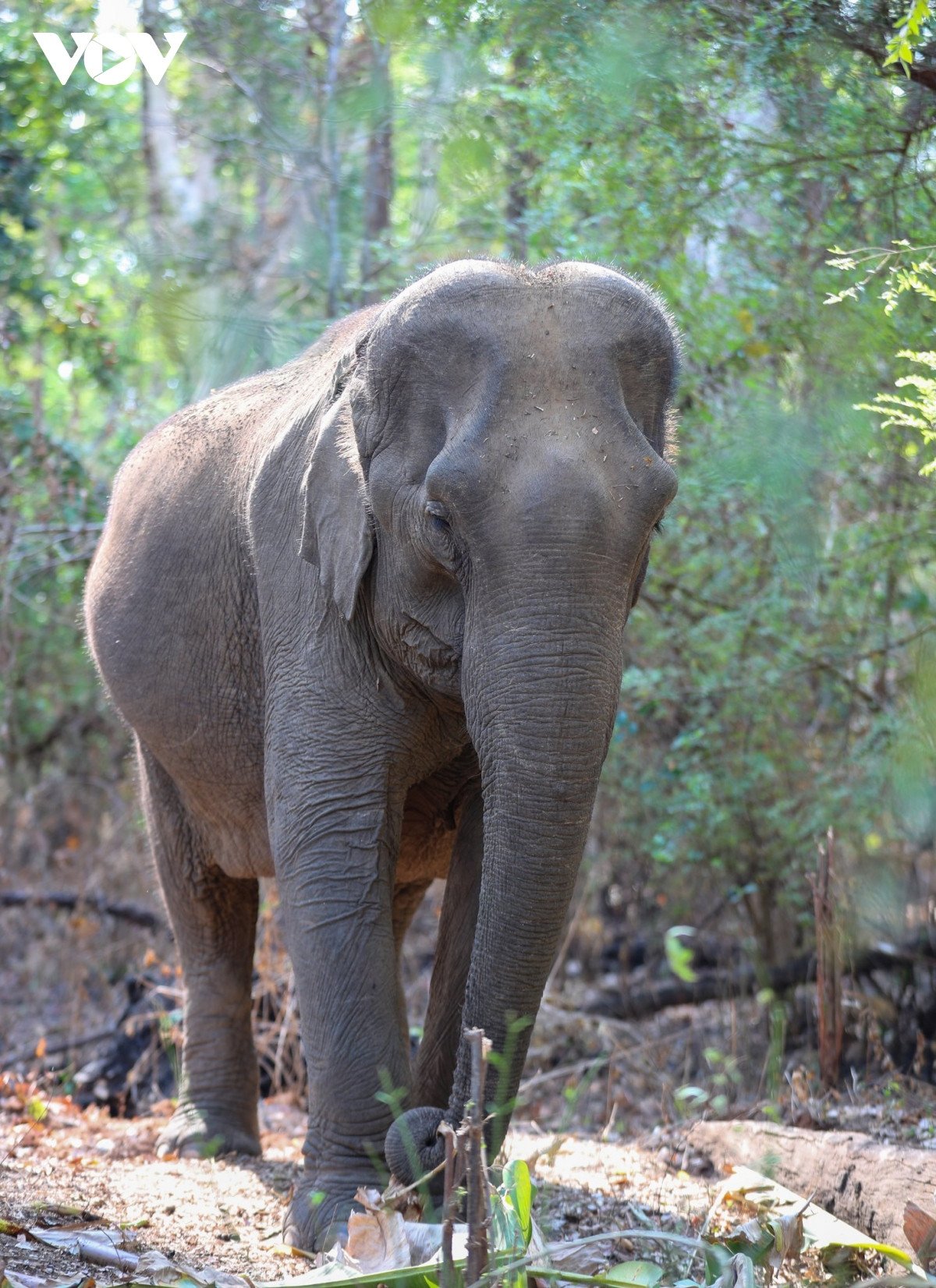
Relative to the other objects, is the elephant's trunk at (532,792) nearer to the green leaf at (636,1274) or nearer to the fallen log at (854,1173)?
the green leaf at (636,1274)

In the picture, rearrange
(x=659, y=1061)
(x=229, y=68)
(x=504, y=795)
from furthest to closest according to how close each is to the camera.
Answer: (x=229, y=68) < (x=659, y=1061) < (x=504, y=795)

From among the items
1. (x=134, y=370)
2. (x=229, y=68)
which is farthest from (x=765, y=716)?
(x=134, y=370)

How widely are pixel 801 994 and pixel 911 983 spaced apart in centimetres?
79

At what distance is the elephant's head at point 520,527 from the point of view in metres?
3.98

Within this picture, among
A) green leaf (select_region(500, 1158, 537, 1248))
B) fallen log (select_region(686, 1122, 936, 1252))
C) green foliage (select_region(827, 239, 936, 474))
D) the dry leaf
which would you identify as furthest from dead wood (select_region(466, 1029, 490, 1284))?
green foliage (select_region(827, 239, 936, 474))

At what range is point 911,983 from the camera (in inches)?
297

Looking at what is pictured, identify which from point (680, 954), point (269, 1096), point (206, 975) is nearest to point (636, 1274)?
point (680, 954)

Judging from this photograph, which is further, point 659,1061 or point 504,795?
point 659,1061

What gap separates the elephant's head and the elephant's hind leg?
→ 2176 mm

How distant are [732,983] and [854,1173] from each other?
3.85 meters

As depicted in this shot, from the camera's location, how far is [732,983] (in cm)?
839

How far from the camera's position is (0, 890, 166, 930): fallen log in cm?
920

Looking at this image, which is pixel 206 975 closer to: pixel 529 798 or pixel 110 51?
pixel 529 798

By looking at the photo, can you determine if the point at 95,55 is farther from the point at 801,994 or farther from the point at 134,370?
the point at 801,994
